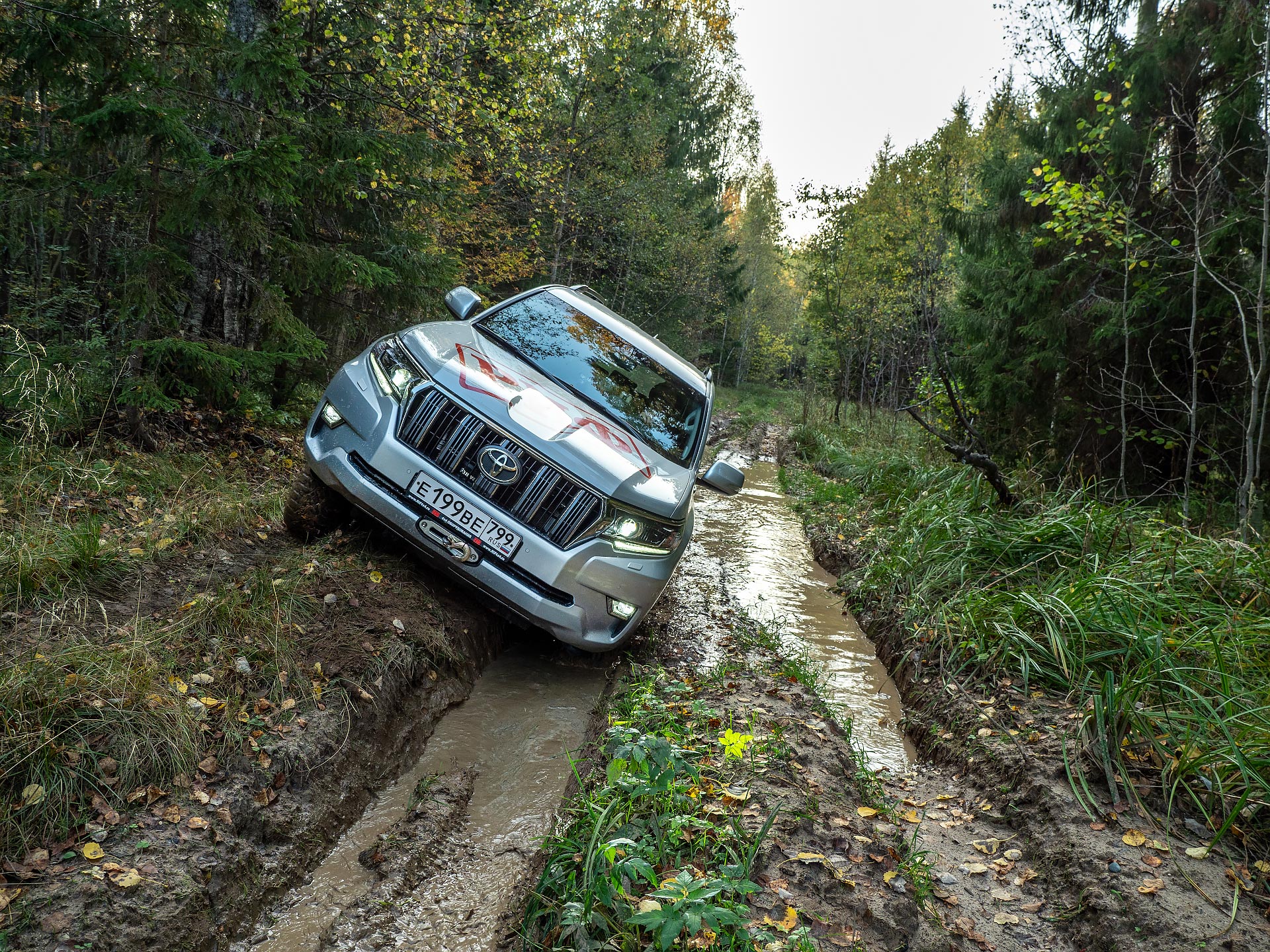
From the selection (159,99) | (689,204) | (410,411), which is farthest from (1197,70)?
(689,204)

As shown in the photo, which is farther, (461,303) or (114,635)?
(461,303)

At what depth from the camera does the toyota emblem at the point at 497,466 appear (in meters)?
3.66

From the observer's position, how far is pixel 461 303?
4840 millimetres

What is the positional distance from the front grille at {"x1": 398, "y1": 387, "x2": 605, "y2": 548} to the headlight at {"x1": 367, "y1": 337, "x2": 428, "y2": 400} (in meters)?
0.26

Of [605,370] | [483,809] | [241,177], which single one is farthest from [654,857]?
[241,177]

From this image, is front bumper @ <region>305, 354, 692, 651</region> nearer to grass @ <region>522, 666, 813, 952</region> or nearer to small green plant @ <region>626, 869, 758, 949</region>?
grass @ <region>522, 666, 813, 952</region>

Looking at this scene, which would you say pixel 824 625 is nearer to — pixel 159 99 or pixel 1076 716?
pixel 1076 716

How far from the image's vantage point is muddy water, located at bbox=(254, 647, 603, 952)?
2311 millimetres

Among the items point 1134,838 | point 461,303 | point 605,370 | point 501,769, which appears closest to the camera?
point 1134,838

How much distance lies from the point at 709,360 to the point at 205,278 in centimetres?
4012

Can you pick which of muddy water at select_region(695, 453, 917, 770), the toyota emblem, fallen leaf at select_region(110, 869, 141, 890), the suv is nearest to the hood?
the suv

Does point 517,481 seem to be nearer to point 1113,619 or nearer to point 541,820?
point 541,820

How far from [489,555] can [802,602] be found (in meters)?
3.92

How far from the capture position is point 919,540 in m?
6.59
